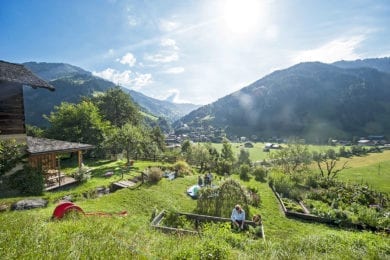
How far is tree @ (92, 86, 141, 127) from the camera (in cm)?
4125

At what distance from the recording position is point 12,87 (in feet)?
47.8

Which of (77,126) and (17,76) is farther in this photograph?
(77,126)

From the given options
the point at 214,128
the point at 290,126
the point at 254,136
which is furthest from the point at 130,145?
the point at 214,128

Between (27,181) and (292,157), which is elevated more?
(27,181)

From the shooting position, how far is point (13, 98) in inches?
574

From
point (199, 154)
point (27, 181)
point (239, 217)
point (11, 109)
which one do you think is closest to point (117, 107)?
point (199, 154)

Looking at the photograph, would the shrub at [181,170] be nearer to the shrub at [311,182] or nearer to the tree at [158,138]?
the shrub at [311,182]

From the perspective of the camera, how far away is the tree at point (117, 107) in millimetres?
41250

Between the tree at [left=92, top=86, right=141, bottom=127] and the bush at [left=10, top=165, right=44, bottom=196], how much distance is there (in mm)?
25995

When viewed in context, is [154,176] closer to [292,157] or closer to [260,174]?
[260,174]

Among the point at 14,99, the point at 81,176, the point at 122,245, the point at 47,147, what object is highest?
the point at 14,99

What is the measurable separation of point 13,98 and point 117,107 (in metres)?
27.0

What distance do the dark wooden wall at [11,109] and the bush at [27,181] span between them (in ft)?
8.55

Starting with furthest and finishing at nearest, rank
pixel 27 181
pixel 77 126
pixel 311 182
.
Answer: pixel 77 126, pixel 311 182, pixel 27 181
